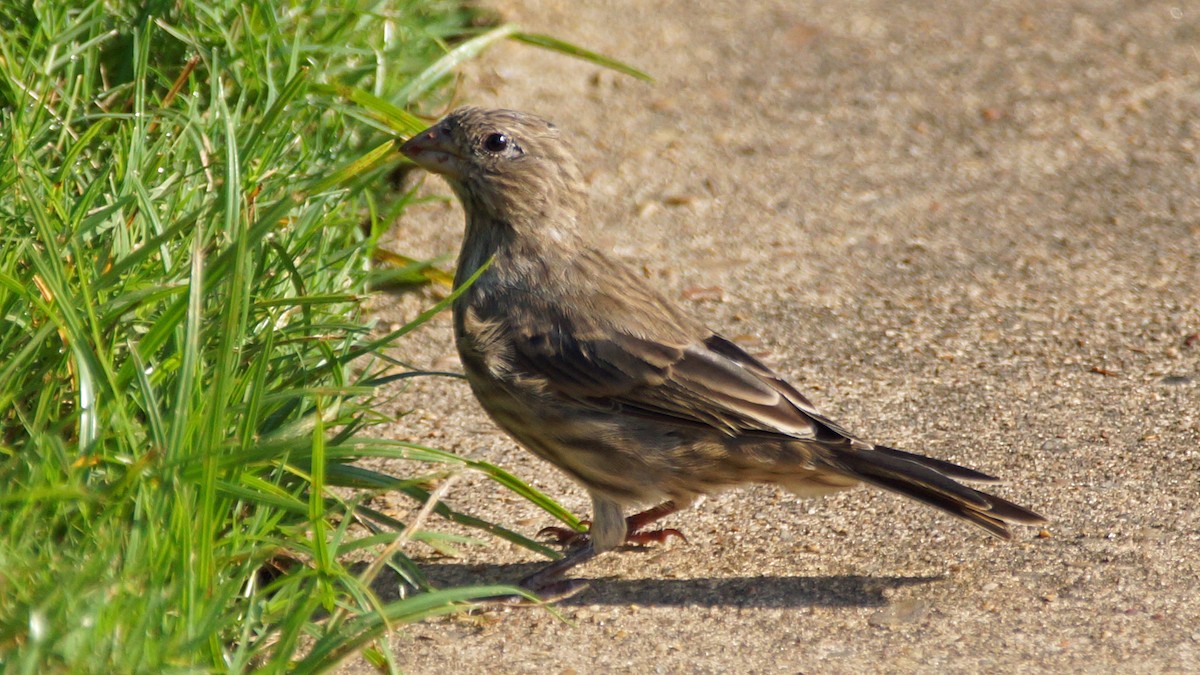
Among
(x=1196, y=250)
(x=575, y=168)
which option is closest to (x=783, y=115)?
(x=1196, y=250)

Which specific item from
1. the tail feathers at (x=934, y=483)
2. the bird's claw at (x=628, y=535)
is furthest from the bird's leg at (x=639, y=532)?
the tail feathers at (x=934, y=483)

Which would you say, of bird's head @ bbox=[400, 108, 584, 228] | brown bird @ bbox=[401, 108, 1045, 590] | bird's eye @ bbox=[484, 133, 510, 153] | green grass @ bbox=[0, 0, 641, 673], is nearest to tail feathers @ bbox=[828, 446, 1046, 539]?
brown bird @ bbox=[401, 108, 1045, 590]

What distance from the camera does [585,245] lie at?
436 cm

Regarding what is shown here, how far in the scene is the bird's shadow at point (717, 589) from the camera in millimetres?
3619

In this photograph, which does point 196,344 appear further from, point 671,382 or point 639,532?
point 639,532

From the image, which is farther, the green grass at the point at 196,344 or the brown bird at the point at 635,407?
the brown bird at the point at 635,407

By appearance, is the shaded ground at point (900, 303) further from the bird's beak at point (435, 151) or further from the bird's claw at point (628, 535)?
the bird's beak at point (435, 151)

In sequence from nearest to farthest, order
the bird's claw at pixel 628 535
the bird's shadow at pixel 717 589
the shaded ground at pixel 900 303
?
the shaded ground at pixel 900 303, the bird's shadow at pixel 717 589, the bird's claw at pixel 628 535

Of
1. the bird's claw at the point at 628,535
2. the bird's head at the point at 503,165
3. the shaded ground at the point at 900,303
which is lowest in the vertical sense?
the bird's claw at the point at 628,535

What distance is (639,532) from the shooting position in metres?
4.12

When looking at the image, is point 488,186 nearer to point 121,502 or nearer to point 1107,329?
point 121,502

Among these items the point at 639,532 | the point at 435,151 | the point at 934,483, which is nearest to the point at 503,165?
the point at 435,151

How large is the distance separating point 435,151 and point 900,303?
1.86 meters

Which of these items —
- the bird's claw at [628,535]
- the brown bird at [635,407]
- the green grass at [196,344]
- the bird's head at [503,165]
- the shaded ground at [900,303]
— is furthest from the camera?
the bird's head at [503,165]
